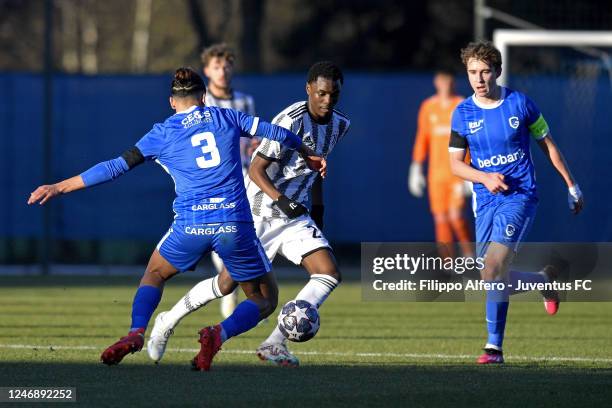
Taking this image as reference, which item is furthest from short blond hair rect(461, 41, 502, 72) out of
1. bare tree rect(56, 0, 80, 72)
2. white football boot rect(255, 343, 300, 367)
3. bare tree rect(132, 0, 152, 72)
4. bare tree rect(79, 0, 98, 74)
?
bare tree rect(56, 0, 80, 72)

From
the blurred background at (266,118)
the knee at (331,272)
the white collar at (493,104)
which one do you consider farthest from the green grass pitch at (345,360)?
the blurred background at (266,118)

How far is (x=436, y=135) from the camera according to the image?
15.6 m

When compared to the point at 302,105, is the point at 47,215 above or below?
below

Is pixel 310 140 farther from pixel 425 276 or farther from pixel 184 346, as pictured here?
A: pixel 425 276

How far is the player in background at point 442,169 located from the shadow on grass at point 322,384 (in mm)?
7034

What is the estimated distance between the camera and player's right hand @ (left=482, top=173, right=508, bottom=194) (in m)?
8.60

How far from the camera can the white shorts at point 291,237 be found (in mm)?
8594

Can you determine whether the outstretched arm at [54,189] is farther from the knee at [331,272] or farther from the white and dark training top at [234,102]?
the white and dark training top at [234,102]

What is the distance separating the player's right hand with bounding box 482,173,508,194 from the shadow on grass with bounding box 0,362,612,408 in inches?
45.8

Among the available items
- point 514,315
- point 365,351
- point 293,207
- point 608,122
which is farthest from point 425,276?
point 293,207

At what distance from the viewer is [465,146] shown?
9.10 m

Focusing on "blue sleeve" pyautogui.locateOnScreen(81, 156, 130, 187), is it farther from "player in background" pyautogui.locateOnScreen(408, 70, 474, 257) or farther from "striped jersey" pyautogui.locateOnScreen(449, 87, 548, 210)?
"player in background" pyautogui.locateOnScreen(408, 70, 474, 257)

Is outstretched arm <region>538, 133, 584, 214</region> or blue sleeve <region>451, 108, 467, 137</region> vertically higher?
blue sleeve <region>451, 108, 467, 137</region>

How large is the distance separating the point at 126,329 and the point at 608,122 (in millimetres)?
9262
